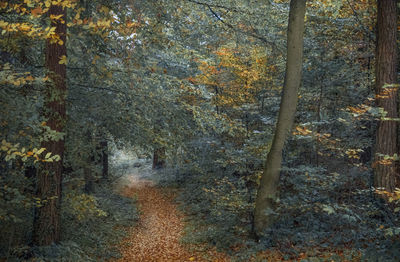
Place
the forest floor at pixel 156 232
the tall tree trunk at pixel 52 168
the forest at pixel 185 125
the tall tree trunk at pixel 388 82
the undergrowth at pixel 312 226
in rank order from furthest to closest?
the forest floor at pixel 156 232 < the tall tree trunk at pixel 388 82 < the tall tree trunk at pixel 52 168 < the undergrowth at pixel 312 226 < the forest at pixel 185 125

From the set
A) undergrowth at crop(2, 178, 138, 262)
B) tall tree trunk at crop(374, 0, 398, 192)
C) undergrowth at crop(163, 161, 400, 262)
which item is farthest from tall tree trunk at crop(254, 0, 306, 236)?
undergrowth at crop(2, 178, 138, 262)

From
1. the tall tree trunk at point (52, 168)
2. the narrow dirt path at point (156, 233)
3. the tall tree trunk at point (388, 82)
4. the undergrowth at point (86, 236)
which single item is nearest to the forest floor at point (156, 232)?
the narrow dirt path at point (156, 233)

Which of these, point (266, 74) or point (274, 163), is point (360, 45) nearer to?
point (266, 74)

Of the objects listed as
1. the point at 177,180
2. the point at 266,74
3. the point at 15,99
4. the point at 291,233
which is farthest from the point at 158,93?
the point at 177,180

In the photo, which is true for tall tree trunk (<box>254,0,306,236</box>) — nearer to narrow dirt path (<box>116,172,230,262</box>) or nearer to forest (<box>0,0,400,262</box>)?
forest (<box>0,0,400,262</box>)

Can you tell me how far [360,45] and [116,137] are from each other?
28.9 feet

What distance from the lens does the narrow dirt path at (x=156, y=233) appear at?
850cm

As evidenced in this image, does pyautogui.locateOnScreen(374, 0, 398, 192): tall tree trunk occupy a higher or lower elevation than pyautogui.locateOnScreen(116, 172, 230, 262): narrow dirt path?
higher

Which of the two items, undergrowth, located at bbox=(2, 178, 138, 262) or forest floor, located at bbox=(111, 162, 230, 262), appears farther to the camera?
forest floor, located at bbox=(111, 162, 230, 262)

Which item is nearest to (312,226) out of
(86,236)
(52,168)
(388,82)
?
(388,82)

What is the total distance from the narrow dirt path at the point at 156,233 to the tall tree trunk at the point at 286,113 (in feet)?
5.04

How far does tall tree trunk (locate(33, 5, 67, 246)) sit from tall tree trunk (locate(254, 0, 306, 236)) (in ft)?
15.4

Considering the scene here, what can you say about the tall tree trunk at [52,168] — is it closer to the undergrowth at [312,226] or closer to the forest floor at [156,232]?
the forest floor at [156,232]

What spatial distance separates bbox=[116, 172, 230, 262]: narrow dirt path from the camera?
8500 mm
